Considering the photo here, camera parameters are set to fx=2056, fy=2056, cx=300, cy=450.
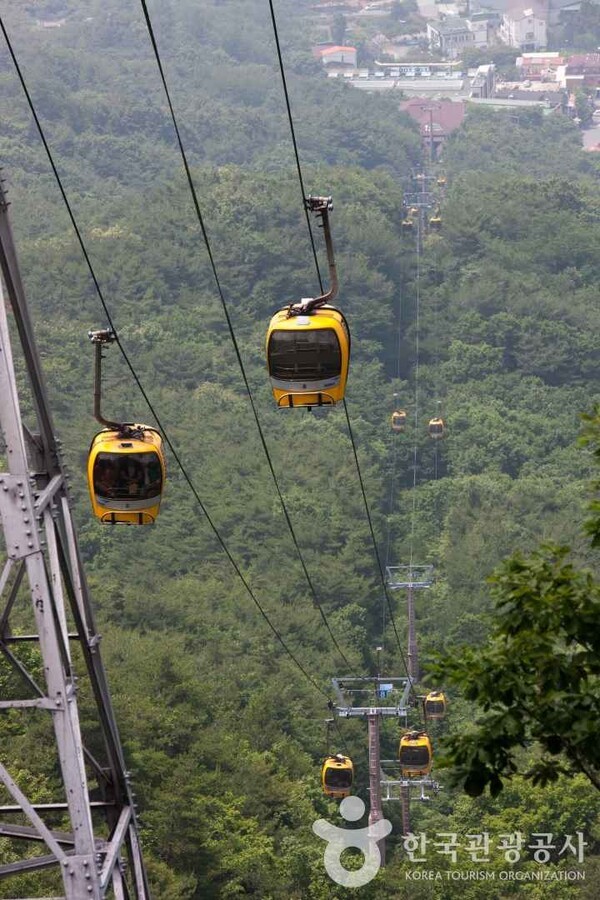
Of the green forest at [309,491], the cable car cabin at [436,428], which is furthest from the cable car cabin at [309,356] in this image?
the cable car cabin at [436,428]

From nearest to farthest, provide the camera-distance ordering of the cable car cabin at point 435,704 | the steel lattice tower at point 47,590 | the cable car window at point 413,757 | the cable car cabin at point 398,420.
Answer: the steel lattice tower at point 47,590
the cable car window at point 413,757
the cable car cabin at point 435,704
the cable car cabin at point 398,420

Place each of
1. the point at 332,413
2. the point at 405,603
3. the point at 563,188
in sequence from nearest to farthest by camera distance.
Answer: the point at 405,603 → the point at 332,413 → the point at 563,188

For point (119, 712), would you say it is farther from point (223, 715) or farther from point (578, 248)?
point (578, 248)

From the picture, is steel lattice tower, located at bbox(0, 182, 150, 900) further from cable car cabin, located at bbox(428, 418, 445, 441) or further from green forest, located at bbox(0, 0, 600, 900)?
cable car cabin, located at bbox(428, 418, 445, 441)

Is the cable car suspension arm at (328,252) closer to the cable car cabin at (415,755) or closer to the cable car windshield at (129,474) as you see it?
the cable car windshield at (129,474)

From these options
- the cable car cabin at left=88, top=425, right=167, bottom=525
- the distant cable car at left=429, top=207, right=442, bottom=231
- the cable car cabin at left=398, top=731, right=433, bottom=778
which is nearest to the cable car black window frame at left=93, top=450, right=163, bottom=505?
the cable car cabin at left=88, top=425, right=167, bottom=525

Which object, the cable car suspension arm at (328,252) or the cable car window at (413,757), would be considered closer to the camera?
the cable car suspension arm at (328,252)

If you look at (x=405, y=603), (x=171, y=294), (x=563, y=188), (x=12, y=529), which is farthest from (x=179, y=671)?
(x=563, y=188)

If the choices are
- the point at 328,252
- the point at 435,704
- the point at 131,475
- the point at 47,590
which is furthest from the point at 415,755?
the point at 47,590
